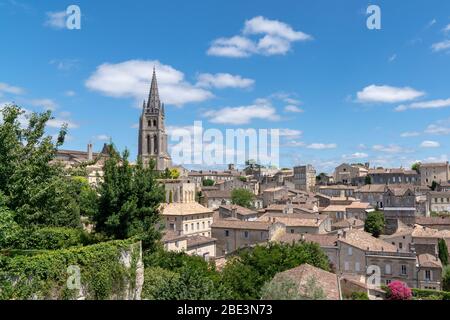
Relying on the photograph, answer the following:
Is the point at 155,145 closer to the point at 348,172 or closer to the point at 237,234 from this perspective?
the point at 348,172

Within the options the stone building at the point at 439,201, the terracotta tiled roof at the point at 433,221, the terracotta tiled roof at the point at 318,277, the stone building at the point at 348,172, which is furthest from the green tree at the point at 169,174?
the terracotta tiled roof at the point at 318,277

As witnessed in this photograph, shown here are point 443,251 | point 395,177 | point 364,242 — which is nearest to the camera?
point 364,242

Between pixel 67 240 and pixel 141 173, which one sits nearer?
pixel 67 240

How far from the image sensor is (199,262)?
84.7 ft

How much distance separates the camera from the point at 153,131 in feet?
349

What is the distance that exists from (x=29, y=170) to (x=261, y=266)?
1610cm

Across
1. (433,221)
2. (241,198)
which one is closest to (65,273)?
(433,221)

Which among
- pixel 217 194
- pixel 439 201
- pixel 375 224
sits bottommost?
pixel 375 224

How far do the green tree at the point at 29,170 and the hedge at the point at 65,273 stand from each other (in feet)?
12.5

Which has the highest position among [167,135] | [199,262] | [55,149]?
[167,135]

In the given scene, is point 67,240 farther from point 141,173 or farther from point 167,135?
point 167,135

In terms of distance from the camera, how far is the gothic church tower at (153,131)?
346ft
